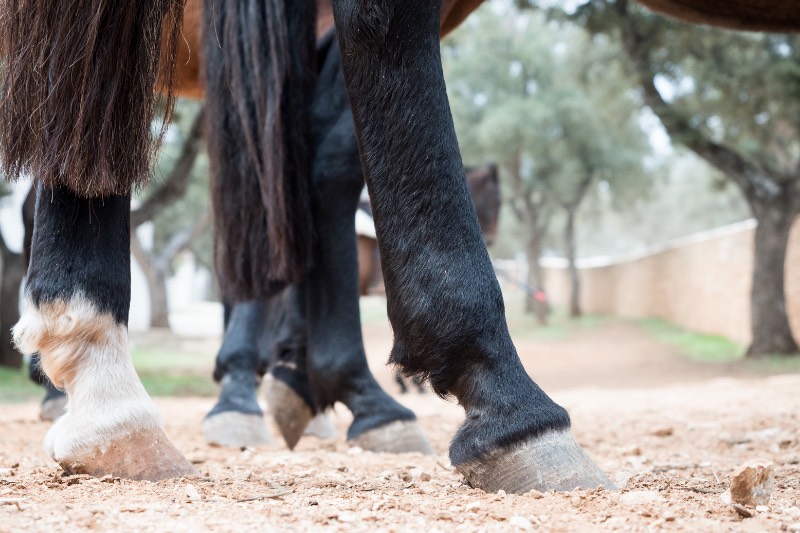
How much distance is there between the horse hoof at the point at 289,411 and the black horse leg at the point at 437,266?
1.24 meters

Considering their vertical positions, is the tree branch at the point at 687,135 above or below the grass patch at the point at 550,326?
above

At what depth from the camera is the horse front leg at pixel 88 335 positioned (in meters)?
1.42

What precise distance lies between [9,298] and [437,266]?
895 centimetres

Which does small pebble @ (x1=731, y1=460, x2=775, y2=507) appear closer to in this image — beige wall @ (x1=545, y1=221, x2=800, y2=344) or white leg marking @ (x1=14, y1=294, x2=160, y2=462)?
white leg marking @ (x1=14, y1=294, x2=160, y2=462)

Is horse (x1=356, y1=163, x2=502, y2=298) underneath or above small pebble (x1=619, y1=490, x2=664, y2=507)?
above

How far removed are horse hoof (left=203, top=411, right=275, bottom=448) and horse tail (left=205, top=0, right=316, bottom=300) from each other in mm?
544

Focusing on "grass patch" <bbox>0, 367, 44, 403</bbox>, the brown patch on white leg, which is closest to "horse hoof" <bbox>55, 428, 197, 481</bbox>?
the brown patch on white leg

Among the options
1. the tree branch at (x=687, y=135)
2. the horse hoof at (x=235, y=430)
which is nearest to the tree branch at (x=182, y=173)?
the tree branch at (x=687, y=135)

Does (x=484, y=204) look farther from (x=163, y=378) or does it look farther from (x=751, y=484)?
(x=751, y=484)

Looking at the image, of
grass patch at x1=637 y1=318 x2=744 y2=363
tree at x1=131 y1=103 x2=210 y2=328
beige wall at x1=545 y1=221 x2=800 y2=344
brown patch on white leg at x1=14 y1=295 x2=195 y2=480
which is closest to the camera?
brown patch on white leg at x1=14 y1=295 x2=195 y2=480

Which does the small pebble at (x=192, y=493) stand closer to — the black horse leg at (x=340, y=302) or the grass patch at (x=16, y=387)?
the black horse leg at (x=340, y=302)

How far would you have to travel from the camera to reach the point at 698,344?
13.5 m

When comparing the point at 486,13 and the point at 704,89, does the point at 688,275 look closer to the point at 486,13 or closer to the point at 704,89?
the point at 704,89

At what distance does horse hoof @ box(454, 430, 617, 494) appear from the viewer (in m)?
1.26
